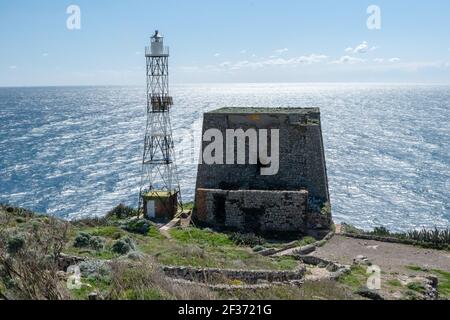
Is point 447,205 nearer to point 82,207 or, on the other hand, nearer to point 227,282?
point 82,207

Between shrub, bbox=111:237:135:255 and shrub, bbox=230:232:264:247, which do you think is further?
shrub, bbox=230:232:264:247

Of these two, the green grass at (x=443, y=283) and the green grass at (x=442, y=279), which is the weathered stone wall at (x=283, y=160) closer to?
the green grass at (x=442, y=279)

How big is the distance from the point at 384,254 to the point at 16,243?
17681mm

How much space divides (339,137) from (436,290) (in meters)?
85.4

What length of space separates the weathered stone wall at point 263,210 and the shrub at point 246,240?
6.29 ft

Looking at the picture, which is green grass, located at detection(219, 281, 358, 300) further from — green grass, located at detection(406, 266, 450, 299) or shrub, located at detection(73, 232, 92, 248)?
shrub, located at detection(73, 232, 92, 248)

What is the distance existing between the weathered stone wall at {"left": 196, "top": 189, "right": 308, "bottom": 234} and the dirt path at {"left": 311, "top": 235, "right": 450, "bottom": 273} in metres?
2.39

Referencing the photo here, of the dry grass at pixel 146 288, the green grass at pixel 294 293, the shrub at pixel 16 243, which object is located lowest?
the green grass at pixel 294 293

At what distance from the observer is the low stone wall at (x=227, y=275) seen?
1597 centimetres

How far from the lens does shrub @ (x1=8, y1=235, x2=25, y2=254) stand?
1485cm

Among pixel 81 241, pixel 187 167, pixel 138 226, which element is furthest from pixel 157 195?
pixel 187 167

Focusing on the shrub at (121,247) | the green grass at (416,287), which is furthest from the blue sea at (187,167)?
the shrub at (121,247)

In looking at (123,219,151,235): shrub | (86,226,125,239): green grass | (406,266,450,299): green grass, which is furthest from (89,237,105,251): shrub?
(406,266,450,299): green grass
